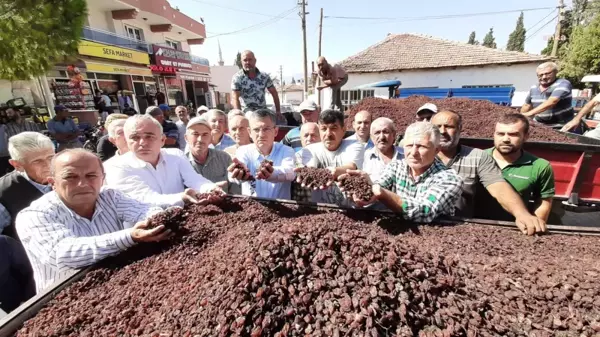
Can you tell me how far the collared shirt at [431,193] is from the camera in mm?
1770

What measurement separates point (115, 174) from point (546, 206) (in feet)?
10.9

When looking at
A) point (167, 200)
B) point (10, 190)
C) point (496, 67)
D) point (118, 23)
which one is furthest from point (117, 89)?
point (496, 67)

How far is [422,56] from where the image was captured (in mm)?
16094

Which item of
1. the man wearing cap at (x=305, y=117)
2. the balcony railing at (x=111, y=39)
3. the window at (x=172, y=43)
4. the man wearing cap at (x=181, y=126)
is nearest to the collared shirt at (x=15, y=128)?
the man wearing cap at (x=181, y=126)

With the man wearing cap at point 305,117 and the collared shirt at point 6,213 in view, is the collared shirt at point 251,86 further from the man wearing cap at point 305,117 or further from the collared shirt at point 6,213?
the collared shirt at point 6,213

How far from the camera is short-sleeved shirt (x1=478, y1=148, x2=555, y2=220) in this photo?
2.15 meters

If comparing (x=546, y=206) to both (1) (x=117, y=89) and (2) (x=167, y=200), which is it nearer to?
(2) (x=167, y=200)

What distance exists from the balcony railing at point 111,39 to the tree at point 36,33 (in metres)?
6.26

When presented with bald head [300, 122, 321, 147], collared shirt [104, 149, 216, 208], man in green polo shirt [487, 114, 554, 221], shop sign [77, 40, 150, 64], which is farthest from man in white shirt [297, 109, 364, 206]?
shop sign [77, 40, 150, 64]

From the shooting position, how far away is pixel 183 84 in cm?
2173

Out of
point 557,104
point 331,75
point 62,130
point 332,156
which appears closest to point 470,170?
point 332,156

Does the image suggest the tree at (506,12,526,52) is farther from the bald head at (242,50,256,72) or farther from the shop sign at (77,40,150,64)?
the bald head at (242,50,256,72)

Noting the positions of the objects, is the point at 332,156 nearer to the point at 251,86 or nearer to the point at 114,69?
the point at 251,86

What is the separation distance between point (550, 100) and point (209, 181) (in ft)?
16.1
